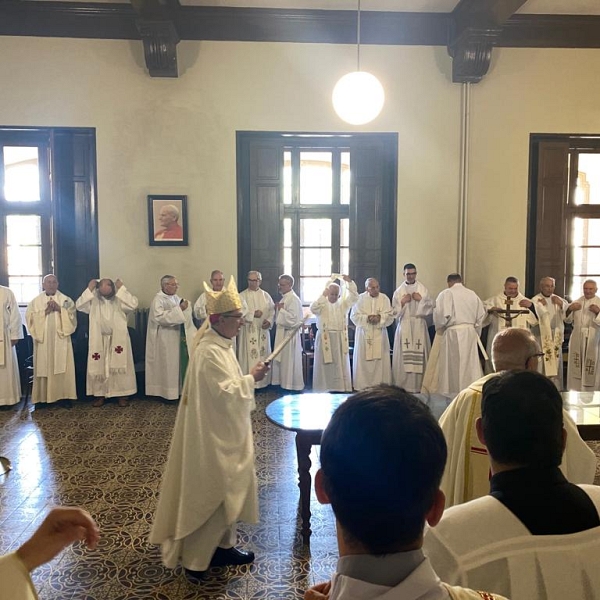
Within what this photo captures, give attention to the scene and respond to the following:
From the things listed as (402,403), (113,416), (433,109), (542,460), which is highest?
(433,109)

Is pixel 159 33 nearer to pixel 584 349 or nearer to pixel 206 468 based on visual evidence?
pixel 206 468

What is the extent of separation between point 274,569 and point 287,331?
15.7 ft

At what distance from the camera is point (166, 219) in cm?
808

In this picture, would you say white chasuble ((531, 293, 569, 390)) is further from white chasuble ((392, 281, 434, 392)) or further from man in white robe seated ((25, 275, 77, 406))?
man in white robe seated ((25, 275, 77, 406))

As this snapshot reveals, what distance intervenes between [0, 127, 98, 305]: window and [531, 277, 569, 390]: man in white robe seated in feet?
20.7

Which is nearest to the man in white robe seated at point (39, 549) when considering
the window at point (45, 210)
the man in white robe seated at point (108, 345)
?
the man in white robe seated at point (108, 345)

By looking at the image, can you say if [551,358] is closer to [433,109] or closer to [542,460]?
[433,109]

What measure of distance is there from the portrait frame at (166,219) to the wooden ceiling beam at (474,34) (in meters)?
4.37

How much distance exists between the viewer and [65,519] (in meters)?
1.25

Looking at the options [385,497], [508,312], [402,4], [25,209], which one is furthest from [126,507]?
[402,4]

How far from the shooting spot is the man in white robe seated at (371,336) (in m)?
7.76

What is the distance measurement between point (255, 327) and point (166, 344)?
4.01 ft

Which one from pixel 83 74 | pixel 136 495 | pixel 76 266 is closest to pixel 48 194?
pixel 76 266

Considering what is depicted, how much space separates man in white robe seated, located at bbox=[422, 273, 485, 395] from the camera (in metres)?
7.40
